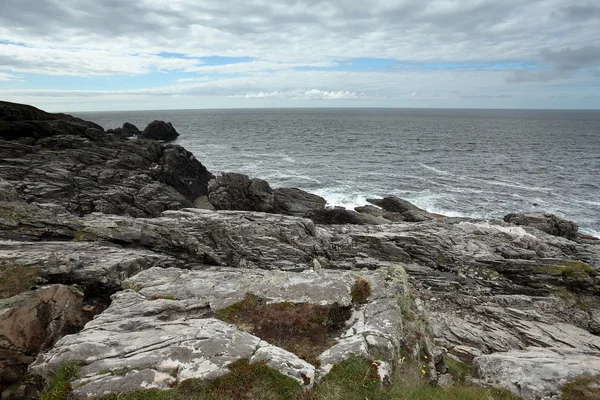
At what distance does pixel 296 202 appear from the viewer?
155ft

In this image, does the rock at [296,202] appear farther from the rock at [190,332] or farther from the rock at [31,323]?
the rock at [31,323]

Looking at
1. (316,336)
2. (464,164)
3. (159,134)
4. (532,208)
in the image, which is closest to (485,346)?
(316,336)

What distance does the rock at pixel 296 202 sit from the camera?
44.9 metres

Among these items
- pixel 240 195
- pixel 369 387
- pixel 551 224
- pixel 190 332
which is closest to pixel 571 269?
pixel 551 224

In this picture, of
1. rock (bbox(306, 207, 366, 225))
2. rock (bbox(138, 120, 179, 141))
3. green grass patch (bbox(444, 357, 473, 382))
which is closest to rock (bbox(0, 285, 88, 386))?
green grass patch (bbox(444, 357, 473, 382))

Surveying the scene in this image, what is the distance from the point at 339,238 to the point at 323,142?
89523 mm

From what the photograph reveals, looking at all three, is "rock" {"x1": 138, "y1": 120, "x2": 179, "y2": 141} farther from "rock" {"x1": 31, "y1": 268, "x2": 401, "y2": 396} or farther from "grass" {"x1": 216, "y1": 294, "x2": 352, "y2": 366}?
"grass" {"x1": 216, "y1": 294, "x2": 352, "y2": 366}

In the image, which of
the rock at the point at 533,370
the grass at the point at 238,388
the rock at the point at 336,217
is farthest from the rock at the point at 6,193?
the rock at the point at 533,370

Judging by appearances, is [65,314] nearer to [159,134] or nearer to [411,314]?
[411,314]

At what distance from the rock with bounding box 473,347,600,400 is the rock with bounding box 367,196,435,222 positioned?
27.5 m

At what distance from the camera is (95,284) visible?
15.6 meters

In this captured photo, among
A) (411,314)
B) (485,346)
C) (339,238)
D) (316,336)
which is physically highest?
(316,336)

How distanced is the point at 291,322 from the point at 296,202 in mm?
35098

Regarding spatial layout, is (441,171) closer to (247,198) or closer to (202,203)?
(247,198)
